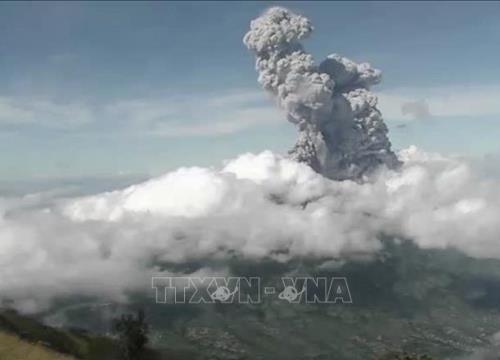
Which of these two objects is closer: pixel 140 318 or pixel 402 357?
pixel 402 357

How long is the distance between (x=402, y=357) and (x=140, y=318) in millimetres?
94083

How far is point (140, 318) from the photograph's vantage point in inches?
7761

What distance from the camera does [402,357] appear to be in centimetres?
14700
